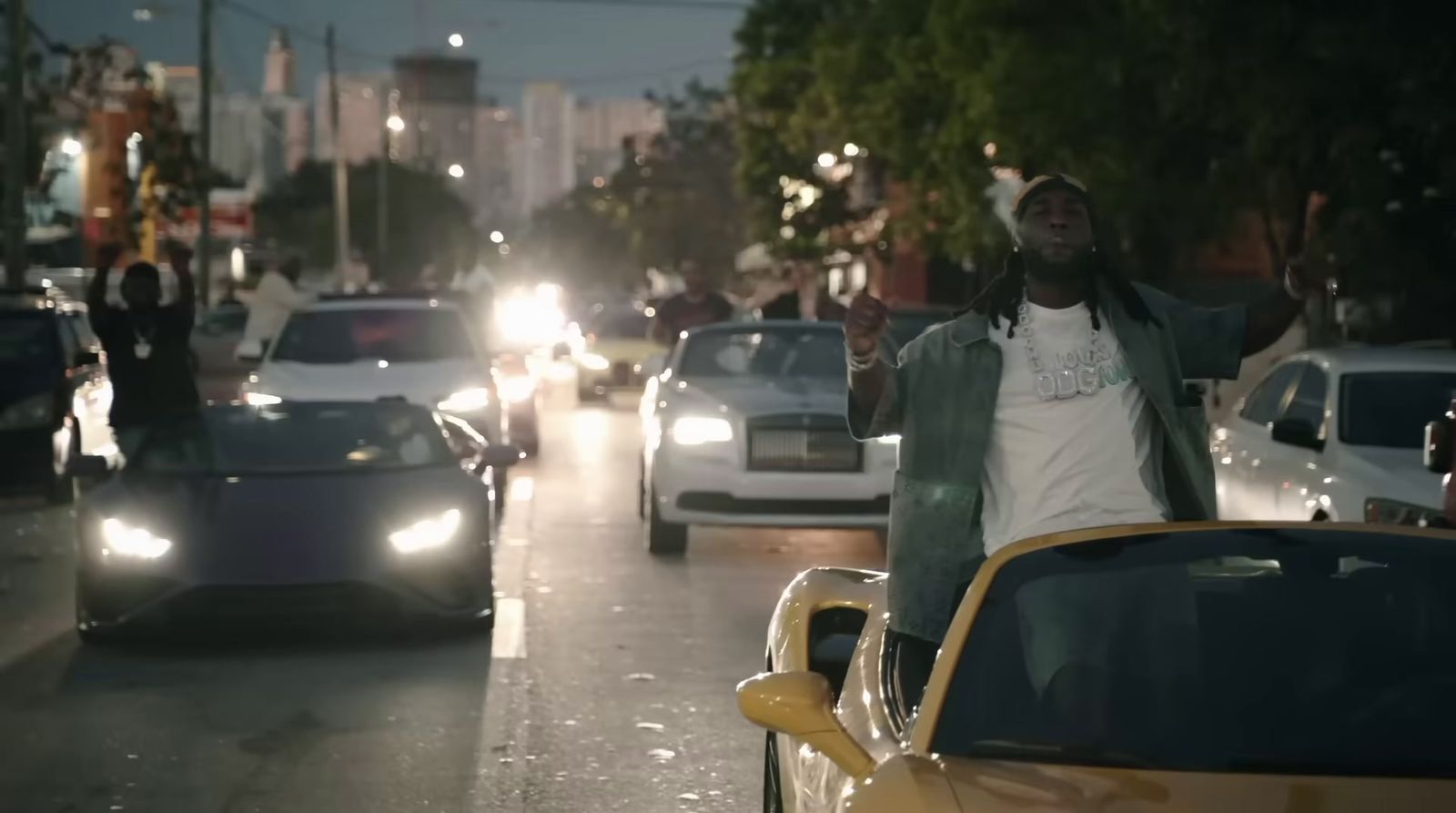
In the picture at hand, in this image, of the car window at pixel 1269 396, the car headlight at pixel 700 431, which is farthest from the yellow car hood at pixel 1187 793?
the car headlight at pixel 700 431

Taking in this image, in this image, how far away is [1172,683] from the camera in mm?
4773

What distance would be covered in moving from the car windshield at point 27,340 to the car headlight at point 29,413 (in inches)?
10.6

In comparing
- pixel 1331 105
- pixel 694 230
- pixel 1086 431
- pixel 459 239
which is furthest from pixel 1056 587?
pixel 459 239

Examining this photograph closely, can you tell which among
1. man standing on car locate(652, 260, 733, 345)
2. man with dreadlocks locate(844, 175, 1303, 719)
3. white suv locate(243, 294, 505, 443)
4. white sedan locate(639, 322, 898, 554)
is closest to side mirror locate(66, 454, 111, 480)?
white sedan locate(639, 322, 898, 554)

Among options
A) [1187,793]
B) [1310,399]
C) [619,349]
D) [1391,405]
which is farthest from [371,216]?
[1187,793]

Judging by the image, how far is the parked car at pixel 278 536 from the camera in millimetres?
11242

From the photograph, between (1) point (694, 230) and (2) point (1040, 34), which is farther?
(1) point (694, 230)

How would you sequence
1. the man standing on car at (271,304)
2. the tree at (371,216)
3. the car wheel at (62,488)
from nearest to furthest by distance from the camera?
1. the car wheel at (62,488)
2. the man standing on car at (271,304)
3. the tree at (371,216)

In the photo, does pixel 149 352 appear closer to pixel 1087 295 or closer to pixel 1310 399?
pixel 1310 399

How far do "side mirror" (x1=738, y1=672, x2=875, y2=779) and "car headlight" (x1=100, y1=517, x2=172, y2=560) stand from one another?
6904 mm

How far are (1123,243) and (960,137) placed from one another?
2.70 metres

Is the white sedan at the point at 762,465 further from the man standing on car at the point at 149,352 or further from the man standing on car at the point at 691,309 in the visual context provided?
the man standing on car at the point at 691,309

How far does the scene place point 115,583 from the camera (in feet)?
37.4

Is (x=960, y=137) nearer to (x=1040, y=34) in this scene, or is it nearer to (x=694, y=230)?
(x=1040, y=34)
